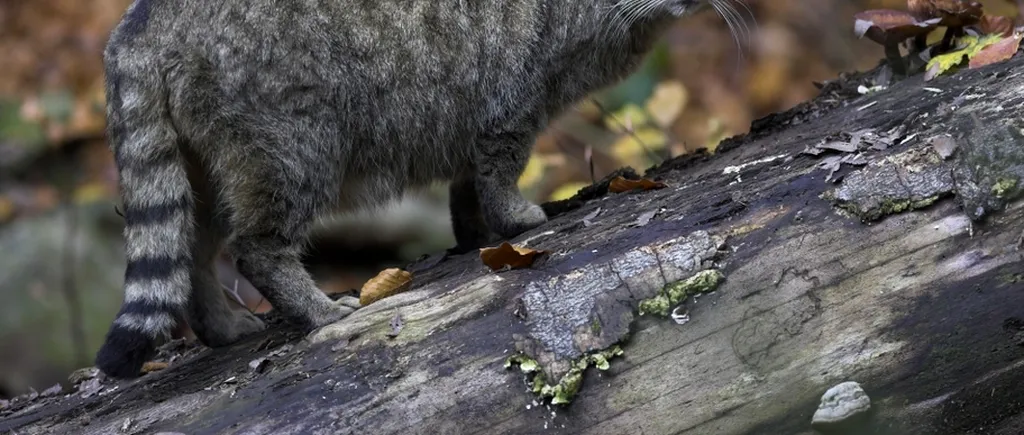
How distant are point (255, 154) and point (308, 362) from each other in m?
0.94

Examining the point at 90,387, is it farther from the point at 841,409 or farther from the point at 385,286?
the point at 841,409

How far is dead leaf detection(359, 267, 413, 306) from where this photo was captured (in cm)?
425

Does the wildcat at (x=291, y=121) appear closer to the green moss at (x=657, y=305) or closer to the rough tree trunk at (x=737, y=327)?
the rough tree trunk at (x=737, y=327)

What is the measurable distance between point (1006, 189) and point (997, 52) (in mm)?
1154

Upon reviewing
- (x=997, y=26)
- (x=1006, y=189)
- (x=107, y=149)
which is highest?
(x=107, y=149)

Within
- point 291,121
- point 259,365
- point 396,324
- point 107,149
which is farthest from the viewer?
point 107,149

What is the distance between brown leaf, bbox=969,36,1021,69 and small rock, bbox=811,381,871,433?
1.82 metres

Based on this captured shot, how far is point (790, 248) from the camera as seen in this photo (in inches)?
142

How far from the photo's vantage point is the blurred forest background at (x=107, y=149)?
817 cm

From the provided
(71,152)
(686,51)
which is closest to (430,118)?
(71,152)

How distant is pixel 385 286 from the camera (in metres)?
4.27

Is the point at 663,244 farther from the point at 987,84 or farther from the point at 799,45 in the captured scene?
the point at 799,45

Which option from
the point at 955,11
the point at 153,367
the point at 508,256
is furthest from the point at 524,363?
the point at 955,11

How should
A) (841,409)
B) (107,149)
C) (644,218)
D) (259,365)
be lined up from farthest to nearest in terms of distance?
(107,149), (644,218), (259,365), (841,409)
